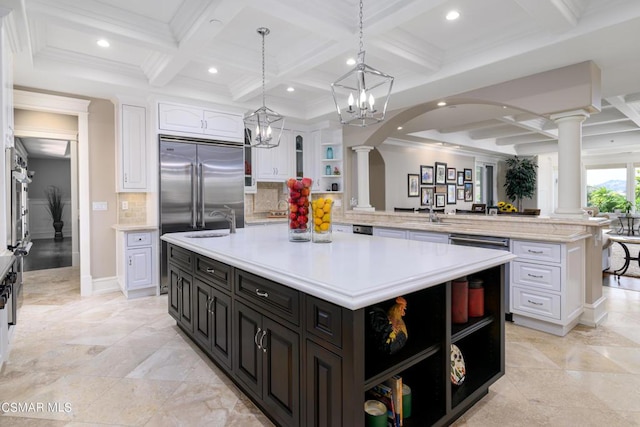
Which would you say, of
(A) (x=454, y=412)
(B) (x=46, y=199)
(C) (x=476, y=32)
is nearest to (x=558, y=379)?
(A) (x=454, y=412)

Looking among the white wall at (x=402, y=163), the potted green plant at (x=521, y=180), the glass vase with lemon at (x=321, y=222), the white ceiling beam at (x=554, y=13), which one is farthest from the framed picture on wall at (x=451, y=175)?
the glass vase with lemon at (x=321, y=222)

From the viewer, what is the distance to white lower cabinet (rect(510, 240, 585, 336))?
3088mm

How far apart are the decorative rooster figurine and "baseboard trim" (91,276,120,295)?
4257mm

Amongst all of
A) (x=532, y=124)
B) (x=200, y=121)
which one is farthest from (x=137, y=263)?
(x=532, y=124)

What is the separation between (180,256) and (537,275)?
10.4ft

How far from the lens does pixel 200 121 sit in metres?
4.77

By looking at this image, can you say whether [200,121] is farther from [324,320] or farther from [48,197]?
[48,197]

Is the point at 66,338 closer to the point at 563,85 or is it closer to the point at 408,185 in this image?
the point at 563,85

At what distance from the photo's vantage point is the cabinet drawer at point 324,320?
1354 millimetres

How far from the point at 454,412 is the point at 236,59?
3.57m

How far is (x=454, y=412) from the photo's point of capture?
5.85ft

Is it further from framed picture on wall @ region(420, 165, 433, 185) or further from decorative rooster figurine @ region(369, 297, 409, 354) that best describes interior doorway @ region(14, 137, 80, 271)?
decorative rooster figurine @ region(369, 297, 409, 354)

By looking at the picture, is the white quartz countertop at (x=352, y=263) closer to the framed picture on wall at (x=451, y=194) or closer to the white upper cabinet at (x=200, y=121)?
the white upper cabinet at (x=200, y=121)

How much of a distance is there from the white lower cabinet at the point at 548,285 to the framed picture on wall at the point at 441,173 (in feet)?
19.1
